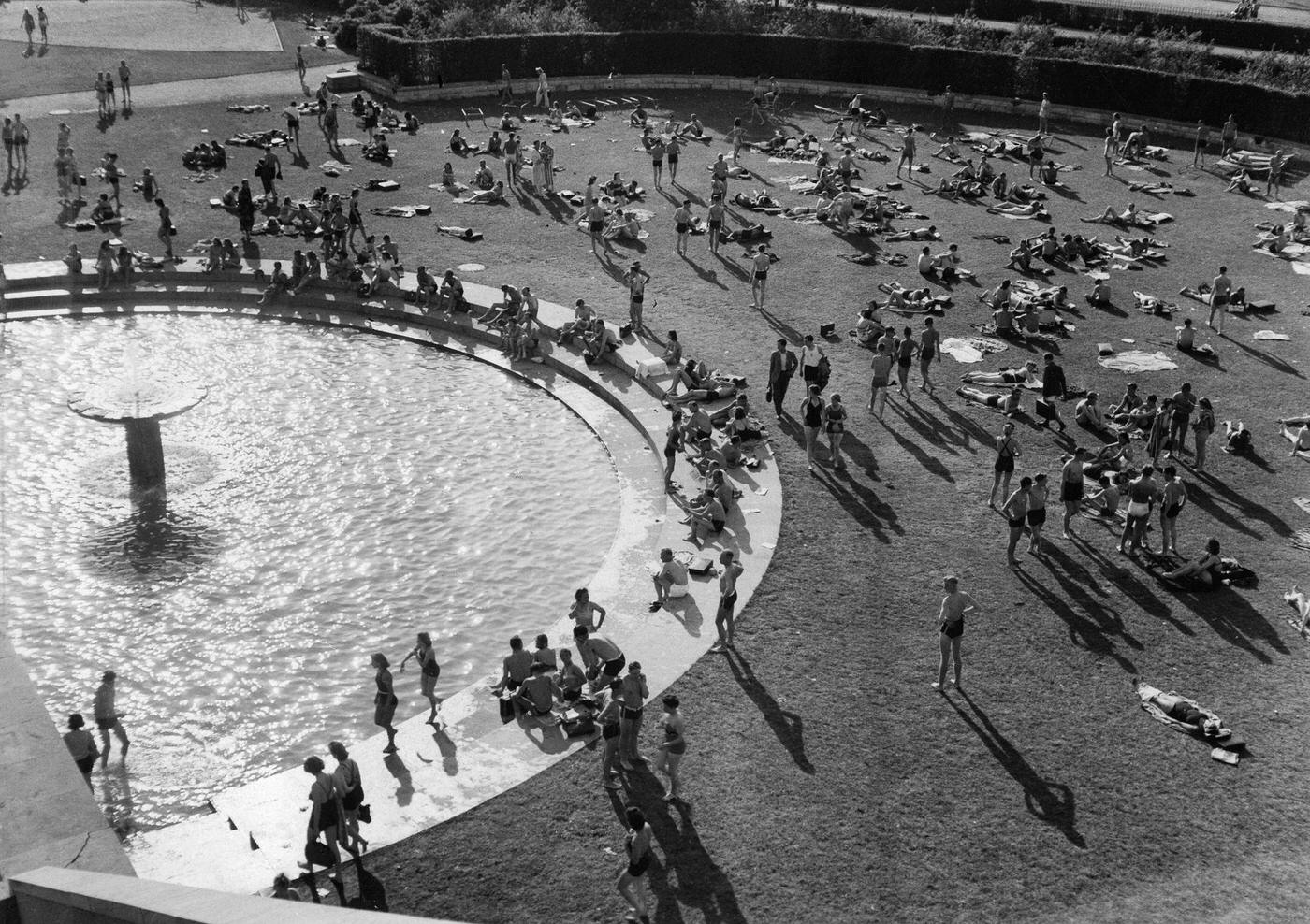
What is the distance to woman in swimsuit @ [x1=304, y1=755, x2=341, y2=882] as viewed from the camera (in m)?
15.3

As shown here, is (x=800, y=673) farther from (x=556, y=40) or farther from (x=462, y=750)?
(x=556, y=40)

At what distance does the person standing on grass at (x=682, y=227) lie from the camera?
36438mm

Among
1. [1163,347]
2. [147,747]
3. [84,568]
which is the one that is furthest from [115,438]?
[1163,347]

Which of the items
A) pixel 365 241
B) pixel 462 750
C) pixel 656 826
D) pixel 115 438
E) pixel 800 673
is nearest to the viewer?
pixel 656 826

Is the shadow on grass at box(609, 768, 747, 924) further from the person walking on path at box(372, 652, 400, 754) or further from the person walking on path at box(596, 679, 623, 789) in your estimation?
the person walking on path at box(372, 652, 400, 754)

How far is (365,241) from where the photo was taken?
35.5 metres

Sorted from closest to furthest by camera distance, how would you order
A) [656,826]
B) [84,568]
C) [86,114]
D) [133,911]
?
1. [133,911]
2. [656,826]
3. [84,568]
4. [86,114]

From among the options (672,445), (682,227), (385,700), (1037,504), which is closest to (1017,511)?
(1037,504)

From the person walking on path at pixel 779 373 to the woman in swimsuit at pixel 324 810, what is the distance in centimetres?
1454

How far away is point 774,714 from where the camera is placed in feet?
61.0

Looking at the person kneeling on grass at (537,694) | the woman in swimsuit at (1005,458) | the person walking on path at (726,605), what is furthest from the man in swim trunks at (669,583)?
the woman in swimsuit at (1005,458)

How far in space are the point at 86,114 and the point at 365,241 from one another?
1680 centimetres

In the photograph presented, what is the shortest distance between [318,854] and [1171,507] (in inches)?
577

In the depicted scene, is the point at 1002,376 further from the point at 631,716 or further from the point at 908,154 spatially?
the point at 908,154
